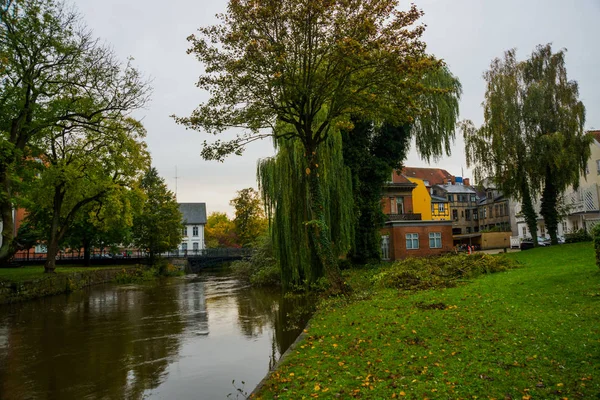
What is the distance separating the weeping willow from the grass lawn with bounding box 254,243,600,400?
21.7 feet

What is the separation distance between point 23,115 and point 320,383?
19676mm

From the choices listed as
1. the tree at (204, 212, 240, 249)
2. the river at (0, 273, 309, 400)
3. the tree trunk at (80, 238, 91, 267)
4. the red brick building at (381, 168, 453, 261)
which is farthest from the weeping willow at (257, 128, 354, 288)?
the tree at (204, 212, 240, 249)

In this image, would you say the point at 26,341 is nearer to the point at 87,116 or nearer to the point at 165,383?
the point at 165,383

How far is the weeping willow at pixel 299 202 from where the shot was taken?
1739 cm

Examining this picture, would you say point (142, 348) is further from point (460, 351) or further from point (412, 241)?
point (412, 241)

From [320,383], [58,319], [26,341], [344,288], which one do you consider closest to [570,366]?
[320,383]

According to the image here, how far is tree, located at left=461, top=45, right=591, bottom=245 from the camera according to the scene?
25.7 meters

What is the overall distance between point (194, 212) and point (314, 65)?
73203mm

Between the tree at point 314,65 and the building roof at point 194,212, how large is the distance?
227 ft

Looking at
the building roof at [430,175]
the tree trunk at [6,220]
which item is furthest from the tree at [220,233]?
the tree trunk at [6,220]

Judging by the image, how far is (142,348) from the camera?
11047 mm

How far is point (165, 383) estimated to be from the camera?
319 inches

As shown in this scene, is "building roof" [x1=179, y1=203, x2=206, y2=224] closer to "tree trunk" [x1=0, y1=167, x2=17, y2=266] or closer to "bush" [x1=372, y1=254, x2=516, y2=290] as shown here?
"tree trunk" [x1=0, y1=167, x2=17, y2=266]

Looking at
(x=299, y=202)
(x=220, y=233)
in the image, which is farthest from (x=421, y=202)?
(x=220, y=233)
